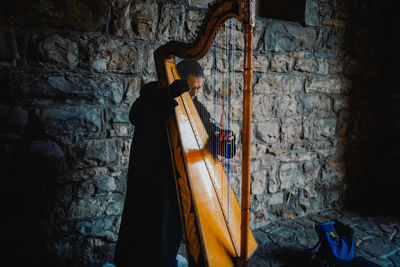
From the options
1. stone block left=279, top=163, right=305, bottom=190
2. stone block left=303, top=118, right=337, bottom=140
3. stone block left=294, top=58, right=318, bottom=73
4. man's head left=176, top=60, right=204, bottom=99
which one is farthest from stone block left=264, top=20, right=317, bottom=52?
stone block left=279, top=163, right=305, bottom=190

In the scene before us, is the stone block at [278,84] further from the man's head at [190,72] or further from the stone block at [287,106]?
the man's head at [190,72]

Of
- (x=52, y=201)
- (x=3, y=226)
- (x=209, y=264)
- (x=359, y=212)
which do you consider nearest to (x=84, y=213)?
(x=52, y=201)

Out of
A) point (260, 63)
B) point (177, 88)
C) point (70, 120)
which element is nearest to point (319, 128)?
point (260, 63)

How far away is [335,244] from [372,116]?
174 cm

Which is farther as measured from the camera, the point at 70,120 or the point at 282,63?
the point at 282,63

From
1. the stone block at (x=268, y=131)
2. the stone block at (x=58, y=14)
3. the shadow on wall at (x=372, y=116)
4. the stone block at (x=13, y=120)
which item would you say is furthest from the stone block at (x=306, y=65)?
the stone block at (x=13, y=120)

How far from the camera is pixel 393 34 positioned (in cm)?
280

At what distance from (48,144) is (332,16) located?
2805mm

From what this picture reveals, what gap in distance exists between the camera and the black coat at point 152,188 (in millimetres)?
1307

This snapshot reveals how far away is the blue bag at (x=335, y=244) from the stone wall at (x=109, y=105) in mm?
635

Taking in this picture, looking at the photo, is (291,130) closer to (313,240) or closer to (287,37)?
(287,37)

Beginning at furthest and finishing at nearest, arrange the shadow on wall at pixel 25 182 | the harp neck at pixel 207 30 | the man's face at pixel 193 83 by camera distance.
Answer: the man's face at pixel 193 83
the shadow on wall at pixel 25 182
the harp neck at pixel 207 30

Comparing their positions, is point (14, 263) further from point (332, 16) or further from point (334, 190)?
point (332, 16)

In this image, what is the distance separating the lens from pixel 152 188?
1322mm
